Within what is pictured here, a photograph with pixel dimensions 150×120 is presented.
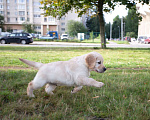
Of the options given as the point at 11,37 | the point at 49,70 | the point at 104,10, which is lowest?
the point at 49,70

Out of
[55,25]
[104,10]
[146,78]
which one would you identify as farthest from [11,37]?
[55,25]

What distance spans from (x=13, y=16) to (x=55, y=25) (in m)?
16.2

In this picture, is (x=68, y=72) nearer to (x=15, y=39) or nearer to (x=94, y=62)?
(x=94, y=62)

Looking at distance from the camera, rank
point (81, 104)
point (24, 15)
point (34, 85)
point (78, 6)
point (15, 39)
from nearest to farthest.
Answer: point (81, 104) < point (34, 85) < point (78, 6) < point (15, 39) < point (24, 15)

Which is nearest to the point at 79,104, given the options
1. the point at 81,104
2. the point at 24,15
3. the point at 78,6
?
the point at 81,104

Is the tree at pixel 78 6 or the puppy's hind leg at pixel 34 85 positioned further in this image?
the tree at pixel 78 6

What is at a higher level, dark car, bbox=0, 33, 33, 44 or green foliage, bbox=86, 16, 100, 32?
green foliage, bbox=86, 16, 100, 32

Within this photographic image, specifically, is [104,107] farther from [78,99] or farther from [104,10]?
[104,10]

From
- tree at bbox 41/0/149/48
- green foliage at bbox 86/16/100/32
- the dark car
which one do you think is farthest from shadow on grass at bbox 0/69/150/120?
green foliage at bbox 86/16/100/32

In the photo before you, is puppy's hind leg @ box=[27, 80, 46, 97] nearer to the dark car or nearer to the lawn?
the lawn

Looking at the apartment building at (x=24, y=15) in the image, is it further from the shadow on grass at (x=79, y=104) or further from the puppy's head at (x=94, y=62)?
the puppy's head at (x=94, y=62)

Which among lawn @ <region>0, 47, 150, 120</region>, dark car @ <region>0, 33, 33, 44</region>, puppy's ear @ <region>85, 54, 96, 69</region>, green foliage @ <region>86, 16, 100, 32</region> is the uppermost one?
green foliage @ <region>86, 16, 100, 32</region>

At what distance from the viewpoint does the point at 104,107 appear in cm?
290

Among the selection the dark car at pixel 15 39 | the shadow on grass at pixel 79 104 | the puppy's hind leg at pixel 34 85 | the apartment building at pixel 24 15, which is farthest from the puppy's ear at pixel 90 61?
the apartment building at pixel 24 15
